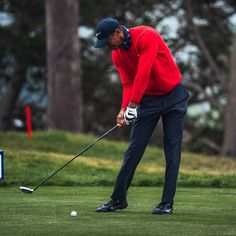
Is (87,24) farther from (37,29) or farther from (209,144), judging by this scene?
(209,144)

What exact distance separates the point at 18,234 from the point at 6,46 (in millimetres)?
25990

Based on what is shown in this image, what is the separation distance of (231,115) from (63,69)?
6.47m

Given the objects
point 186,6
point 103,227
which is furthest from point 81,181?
point 186,6

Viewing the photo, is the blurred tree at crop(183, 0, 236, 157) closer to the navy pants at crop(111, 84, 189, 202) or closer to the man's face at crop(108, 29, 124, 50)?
the navy pants at crop(111, 84, 189, 202)

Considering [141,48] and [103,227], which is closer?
[103,227]

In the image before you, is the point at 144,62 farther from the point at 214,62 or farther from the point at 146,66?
the point at 214,62

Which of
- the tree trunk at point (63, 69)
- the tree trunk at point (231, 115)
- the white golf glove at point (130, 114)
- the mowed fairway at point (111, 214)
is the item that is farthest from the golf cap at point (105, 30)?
the tree trunk at point (231, 115)

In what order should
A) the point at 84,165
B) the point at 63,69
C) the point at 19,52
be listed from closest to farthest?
the point at 84,165
the point at 63,69
the point at 19,52

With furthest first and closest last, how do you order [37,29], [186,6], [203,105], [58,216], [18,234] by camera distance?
[203,105]
[37,29]
[186,6]
[58,216]
[18,234]

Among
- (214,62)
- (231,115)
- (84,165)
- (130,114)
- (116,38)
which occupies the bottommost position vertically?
(231,115)

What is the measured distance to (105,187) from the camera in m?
12.3

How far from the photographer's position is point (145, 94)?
29.9 ft

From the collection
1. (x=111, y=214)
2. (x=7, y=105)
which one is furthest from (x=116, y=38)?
(x=7, y=105)

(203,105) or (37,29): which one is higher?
(37,29)
